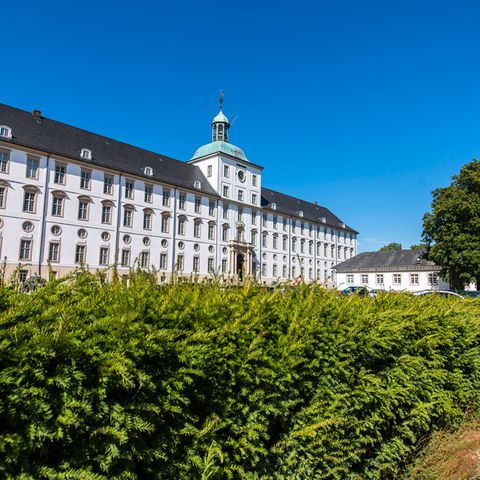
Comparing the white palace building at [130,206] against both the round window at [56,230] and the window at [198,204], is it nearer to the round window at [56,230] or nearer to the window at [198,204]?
the round window at [56,230]

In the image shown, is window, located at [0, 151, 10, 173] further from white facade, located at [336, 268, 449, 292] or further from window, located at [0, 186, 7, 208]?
white facade, located at [336, 268, 449, 292]

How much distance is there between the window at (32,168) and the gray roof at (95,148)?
46.2 inches

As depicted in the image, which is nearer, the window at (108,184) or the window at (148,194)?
the window at (108,184)

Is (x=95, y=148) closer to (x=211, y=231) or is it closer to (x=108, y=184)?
(x=108, y=184)

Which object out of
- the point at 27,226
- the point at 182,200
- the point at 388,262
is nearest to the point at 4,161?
the point at 27,226

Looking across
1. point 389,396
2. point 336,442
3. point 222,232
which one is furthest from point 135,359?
point 222,232

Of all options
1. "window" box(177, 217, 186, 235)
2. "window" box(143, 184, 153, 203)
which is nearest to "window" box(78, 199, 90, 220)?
"window" box(143, 184, 153, 203)

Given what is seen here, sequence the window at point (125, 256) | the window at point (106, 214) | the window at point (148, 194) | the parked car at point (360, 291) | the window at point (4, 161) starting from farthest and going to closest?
1. the window at point (148, 194)
2. the window at point (125, 256)
3. the window at point (106, 214)
4. the window at point (4, 161)
5. the parked car at point (360, 291)

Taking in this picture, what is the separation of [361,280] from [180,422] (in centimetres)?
5995

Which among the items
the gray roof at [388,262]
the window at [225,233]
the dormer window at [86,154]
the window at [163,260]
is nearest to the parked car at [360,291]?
the dormer window at [86,154]

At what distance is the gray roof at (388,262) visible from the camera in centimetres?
5425

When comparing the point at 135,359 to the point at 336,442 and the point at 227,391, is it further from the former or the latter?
the point at 336,442

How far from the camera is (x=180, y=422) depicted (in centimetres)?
234

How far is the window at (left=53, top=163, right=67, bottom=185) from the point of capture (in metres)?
35.8
